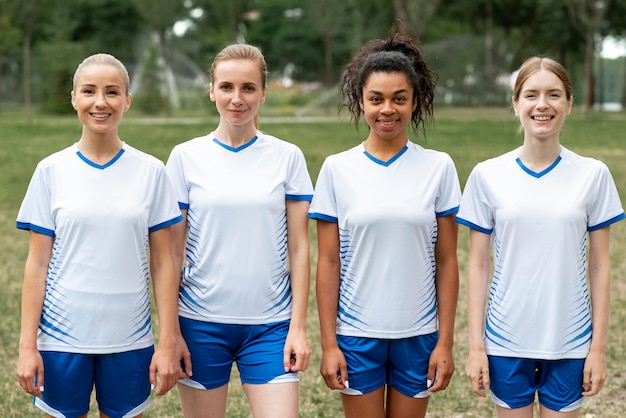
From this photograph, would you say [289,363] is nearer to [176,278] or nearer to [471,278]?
[176,278]

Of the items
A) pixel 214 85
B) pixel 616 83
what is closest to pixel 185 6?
pixel 214 85

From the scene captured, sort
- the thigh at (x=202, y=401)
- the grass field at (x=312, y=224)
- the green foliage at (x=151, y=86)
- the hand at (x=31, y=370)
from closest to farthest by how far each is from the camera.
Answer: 1. the hand at (x=31, y=370)
2. the thigh at (x=202, y=401)
3. the grass field at (x=312, y=224)
4. the green foliage at (x=151, y=86)

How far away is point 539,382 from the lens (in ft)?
10.8

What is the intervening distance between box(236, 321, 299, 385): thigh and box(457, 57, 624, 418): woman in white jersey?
0.71 meters

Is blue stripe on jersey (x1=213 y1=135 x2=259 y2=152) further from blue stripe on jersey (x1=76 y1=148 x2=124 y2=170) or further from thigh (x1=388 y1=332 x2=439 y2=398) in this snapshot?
thigh (x1=388 y1=332 x2=439 y2=398)

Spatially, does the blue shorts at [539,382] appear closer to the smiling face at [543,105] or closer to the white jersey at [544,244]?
the white jersey at [544,244]

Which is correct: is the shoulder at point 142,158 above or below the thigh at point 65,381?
above

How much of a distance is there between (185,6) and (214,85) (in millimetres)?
54061

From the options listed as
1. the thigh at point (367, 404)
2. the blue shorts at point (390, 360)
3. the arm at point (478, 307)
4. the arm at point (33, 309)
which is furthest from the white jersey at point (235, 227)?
the arm at point (478, 307)

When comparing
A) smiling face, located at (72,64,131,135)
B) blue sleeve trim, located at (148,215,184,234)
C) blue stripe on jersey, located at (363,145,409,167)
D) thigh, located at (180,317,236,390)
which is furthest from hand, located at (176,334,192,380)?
blue stripe on jersey, located at (363,145,409,167)

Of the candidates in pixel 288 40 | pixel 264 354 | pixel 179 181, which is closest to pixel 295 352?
pixel 264 354

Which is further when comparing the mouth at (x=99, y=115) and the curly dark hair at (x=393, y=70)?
the curly dark hair at (x=393, y=70)

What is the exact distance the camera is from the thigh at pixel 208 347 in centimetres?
336

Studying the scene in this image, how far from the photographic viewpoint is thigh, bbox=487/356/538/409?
3238 mm
